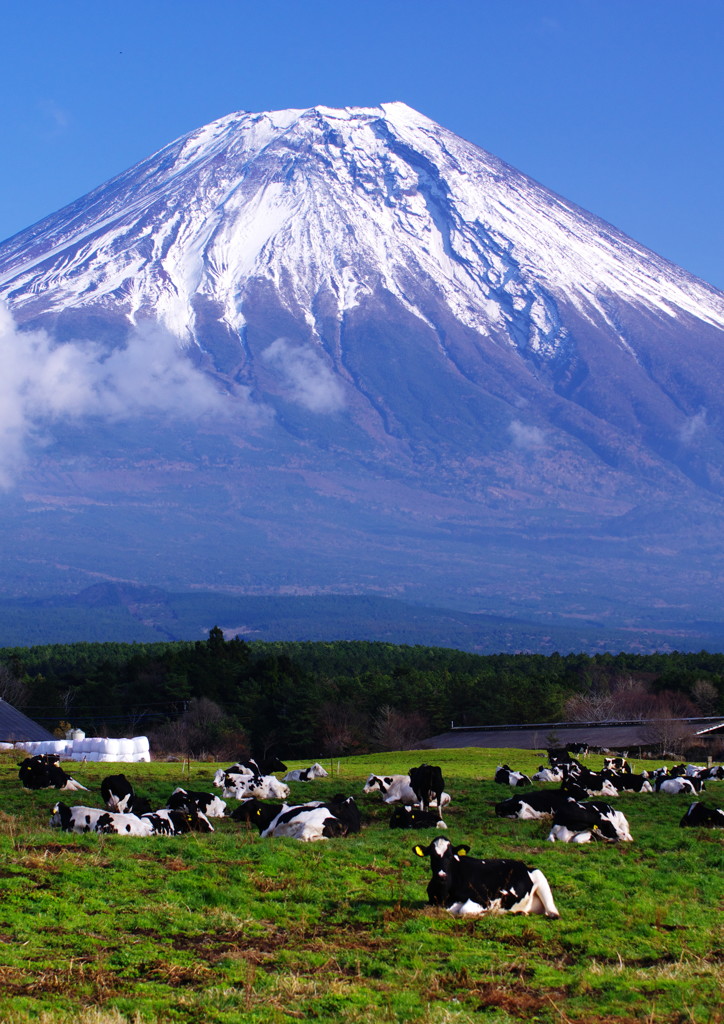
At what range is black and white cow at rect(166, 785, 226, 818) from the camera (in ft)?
58.9

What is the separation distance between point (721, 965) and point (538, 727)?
40714mm

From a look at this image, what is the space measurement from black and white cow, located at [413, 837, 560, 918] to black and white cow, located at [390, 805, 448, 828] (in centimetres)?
490

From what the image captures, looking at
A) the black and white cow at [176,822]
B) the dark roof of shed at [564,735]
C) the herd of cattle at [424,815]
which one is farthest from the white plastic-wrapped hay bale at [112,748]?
the black and white cow at [176,822]

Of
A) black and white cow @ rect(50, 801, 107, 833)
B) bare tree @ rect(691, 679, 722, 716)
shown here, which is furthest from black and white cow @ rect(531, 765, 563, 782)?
bare tree @ rect(691, 679, 722, 716)

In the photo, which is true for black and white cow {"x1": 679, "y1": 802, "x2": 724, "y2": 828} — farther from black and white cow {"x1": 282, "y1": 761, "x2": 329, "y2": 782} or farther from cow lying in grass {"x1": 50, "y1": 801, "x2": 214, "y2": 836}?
black and white cow {"x1": 282, "y1": 761, "x2": 329, "y2": 782}

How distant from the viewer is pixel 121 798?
59.9 feet

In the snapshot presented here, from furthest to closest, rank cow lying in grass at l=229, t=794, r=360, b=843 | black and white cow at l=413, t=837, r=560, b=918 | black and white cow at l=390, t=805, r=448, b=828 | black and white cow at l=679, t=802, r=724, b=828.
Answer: black and white cow at l=679, t=802, r=724, b=828
black and white cow at l=390, t=805, r=448, b=828
cow lying in grass at l=229, t=794, r=360, b=843
black and white cow at l=413, t=837, r=560, b=918

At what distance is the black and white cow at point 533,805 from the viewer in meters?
18.0

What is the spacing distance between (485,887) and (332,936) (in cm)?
186

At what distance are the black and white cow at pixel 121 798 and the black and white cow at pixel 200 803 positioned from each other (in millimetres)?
406

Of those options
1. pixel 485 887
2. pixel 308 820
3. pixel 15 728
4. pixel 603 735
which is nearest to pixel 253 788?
pixel 308 820

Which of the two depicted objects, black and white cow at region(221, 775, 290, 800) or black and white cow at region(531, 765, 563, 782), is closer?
black and white cow at region(221, 775, 290, 800)

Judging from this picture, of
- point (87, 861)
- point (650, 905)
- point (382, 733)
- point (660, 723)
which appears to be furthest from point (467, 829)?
point (382, 733)

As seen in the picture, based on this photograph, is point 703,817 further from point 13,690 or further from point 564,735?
point 13,690
